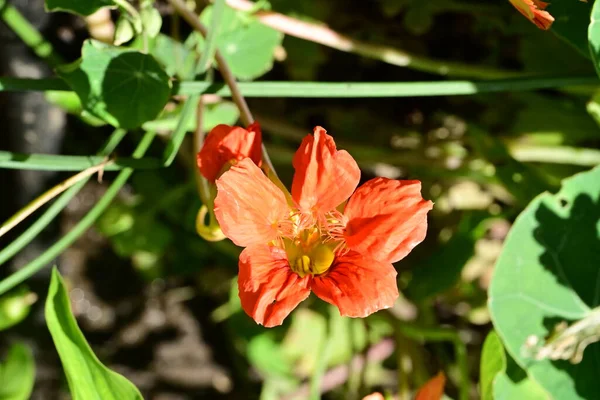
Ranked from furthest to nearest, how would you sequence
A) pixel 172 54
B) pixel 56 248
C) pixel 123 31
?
1. pixel 172 54
2. pixel 56 248
3. pixel 123 31

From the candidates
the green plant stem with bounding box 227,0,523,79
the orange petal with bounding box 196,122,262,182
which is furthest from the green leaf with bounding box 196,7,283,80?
the orange petal with bounding box 196,122,262,182

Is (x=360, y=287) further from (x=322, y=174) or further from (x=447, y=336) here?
(x=447, y=336)

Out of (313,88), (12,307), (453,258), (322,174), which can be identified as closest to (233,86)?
(313,88)

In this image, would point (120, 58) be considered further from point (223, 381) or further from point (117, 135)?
point (223, 381)

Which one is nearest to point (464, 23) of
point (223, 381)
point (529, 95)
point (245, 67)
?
point (529, 95)

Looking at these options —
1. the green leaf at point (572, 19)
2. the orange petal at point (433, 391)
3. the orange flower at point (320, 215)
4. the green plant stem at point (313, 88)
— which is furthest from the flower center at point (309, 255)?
the green leaf at point (572, 19)

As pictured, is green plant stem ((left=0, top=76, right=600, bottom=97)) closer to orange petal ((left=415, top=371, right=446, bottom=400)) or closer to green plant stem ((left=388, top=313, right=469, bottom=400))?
orange petal ((left=415, top=371, right=446, bottom=400))

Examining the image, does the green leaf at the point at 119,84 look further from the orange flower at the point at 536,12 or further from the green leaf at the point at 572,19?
the green leaf at the point at 572,19
